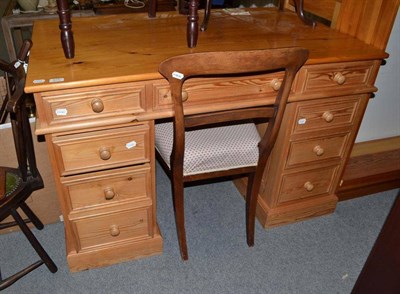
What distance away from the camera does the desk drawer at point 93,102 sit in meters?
1.09

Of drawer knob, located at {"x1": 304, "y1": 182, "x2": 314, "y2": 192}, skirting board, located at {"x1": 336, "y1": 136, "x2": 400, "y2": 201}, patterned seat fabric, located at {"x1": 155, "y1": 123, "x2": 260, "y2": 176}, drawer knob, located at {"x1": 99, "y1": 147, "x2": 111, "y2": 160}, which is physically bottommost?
skirting board, located at {"x1": 336, "y1": 136, "x2": 400, "y2": 201}

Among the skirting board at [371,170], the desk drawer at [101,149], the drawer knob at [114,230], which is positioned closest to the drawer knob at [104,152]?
the desk drawer at [101,149]

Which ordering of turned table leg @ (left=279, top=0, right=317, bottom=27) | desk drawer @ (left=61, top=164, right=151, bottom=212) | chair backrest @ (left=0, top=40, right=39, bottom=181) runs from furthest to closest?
turned table leg @ (left=279, top=0, right=317, bottom=27) → desk drawer @ (left=61, top=164, right=151, bottom=212) → chair backrest @ (left=0, top=40, right=39, bottom=181)

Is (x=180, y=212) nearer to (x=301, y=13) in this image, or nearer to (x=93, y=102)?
(x=93, y=102)

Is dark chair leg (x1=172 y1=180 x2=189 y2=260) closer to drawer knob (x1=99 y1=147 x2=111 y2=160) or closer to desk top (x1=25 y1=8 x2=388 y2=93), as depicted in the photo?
drawer knob (x1=99 y1=147 x2=111 y2=160)

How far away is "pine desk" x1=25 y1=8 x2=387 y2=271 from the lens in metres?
1.13

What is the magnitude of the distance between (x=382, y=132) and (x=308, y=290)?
1.07 meters

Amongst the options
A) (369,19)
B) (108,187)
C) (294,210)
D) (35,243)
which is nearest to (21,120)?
(108,187)

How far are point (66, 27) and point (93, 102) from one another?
247mm

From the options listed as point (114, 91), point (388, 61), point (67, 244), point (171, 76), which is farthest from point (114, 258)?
point (388, 61)

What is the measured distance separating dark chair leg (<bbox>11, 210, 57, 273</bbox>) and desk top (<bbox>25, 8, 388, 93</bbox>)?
55 cm

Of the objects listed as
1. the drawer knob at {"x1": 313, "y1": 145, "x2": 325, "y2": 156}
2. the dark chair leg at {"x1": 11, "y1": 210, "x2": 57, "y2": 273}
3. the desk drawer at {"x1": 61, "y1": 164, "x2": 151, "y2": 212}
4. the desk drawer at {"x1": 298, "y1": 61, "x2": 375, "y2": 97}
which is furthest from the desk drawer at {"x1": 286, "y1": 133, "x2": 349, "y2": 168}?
the dark chair leg at {"x1": 11, "y1": 210, "x2": 57, "y2": 273}

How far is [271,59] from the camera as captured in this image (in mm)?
1112

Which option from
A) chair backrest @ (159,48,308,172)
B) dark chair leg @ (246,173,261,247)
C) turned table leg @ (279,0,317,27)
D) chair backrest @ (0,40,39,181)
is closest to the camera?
chair backrest @ (159,48,308,172)
